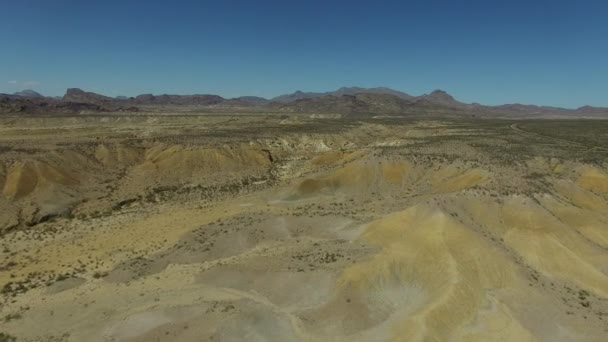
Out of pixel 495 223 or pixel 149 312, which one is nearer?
pixel 149 312

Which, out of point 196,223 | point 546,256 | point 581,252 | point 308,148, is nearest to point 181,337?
point 196,223

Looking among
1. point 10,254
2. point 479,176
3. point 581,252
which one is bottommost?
point 10,254

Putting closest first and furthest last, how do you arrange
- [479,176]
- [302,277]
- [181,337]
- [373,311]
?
[181,337]
[373,311]
[302,277]
[479,176]

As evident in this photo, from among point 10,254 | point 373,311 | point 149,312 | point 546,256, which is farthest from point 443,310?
point 10,254

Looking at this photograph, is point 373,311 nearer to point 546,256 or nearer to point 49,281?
point 546,256

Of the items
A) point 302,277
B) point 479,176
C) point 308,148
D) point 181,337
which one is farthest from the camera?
point 308,148

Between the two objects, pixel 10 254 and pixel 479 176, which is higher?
pixel 479 176
